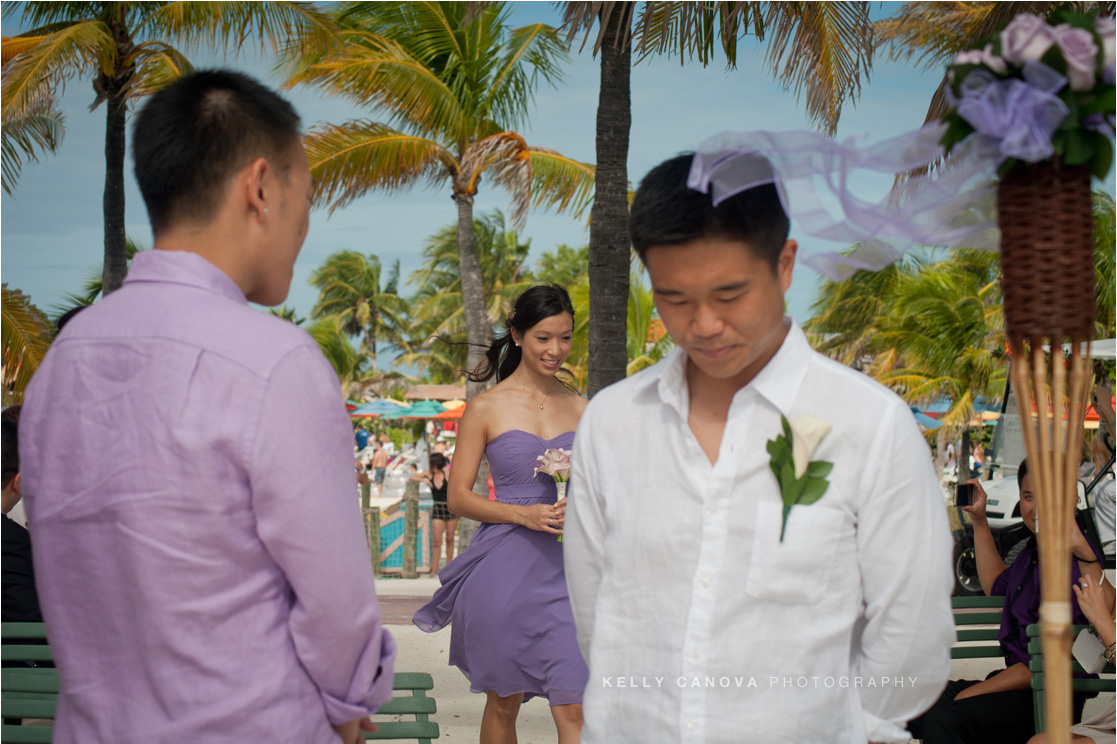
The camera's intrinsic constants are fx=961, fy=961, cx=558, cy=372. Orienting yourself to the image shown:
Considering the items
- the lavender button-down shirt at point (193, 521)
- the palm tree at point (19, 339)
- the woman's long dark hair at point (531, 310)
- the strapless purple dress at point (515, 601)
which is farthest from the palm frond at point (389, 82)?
Answer: the lavender button-down shirt at point (193, 521)

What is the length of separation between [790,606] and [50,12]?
47.3ft

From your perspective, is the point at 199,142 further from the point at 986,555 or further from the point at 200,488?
the point at 986,555

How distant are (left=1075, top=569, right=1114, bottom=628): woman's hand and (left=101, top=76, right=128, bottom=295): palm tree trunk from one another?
11856mm

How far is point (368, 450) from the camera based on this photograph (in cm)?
3372

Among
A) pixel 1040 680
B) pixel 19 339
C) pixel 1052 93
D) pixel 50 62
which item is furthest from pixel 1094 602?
pixel 19 339

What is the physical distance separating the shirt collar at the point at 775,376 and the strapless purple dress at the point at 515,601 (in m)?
2.16

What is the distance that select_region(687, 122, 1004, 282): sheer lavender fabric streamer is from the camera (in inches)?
68.6

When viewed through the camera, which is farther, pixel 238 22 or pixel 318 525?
pixel 238 22

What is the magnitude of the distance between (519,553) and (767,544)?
257 cm

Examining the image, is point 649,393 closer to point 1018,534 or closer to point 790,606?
point 790,606

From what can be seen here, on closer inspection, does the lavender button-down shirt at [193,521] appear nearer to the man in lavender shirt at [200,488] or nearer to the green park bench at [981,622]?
the man in lavender shirt at [200,488]

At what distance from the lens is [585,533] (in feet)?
6.98

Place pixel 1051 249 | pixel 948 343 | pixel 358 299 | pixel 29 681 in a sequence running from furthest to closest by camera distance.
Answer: pixel 358 299 < pixel 948 343 < pixel 29 681 < pixel 1051 249

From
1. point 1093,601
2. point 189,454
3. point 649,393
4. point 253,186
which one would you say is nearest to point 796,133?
point 649,393
